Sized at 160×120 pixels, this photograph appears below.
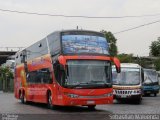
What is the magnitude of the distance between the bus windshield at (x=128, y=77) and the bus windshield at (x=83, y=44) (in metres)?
6.81

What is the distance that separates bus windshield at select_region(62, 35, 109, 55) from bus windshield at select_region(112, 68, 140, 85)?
6.81 meters

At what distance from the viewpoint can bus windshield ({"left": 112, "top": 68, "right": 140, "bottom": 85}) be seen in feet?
94.5

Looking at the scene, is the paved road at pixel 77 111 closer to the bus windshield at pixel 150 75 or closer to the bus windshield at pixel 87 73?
the bus windshield at pixel 87 73

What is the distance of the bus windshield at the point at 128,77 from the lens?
28.8 metres

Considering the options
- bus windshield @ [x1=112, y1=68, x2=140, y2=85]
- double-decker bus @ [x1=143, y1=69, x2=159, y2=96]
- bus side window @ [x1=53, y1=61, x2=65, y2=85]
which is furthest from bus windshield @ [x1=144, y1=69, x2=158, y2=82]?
bus side window @ [x1=53, y1=61, x2=65, y2=85]

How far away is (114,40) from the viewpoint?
80.1 meters

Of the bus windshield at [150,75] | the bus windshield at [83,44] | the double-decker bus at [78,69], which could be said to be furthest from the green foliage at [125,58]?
the bus windshield at [83,44]

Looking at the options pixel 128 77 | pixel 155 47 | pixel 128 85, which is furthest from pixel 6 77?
pixel 128 85

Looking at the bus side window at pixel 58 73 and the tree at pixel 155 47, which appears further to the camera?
the tree at pixel 155 47

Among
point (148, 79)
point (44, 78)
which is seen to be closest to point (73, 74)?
point (44, 78)

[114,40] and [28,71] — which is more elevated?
[114,40]

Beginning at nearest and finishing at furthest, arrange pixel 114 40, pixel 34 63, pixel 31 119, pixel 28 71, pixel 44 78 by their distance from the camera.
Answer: pixel 31 119
pixel 44 78
pixel 34 63
pixel 28 71
pixel 114 40

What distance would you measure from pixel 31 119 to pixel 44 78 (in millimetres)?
7068

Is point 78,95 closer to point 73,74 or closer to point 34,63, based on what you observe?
point 73,74
